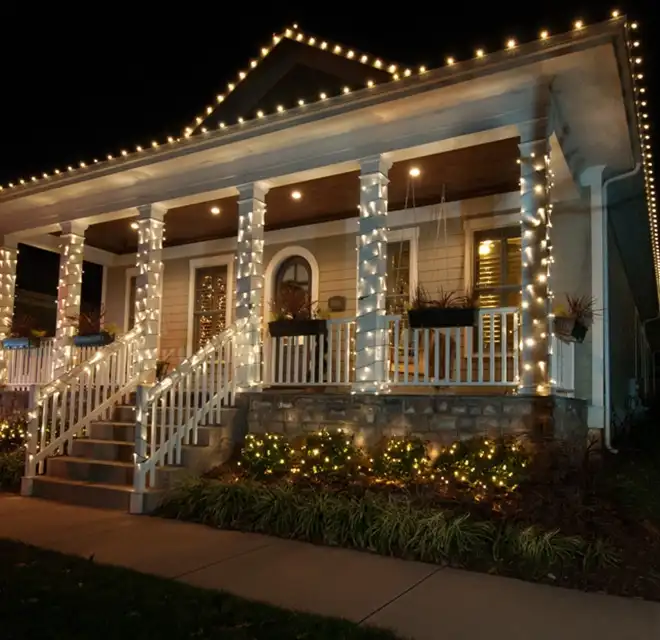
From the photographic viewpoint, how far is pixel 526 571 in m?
4.72

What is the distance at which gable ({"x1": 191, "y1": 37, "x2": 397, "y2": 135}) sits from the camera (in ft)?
28.5

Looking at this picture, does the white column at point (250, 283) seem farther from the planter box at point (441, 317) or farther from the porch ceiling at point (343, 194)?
the planter box at point (441, 317)

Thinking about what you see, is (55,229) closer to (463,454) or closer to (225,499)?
(225,499)

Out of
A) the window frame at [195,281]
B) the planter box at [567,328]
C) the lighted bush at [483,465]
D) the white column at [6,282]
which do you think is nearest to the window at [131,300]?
the window frame at [195,281]

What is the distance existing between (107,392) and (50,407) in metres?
0.81

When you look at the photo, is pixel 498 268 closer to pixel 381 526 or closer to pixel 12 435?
pixel 381 526

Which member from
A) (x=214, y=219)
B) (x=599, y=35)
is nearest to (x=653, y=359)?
(x=214, y=219)

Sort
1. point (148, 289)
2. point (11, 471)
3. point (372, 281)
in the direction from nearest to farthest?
point (372, 281) → point (11, 471) → point (148, 289)

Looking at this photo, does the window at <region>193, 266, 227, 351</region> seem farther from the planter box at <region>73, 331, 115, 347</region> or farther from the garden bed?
the garden bed

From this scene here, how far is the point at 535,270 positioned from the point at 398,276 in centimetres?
361

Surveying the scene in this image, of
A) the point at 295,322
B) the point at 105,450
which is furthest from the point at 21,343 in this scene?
the point at 295,322

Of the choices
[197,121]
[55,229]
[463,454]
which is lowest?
[463,454]

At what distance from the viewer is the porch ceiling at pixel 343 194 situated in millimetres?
8352

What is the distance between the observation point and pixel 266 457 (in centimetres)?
727
